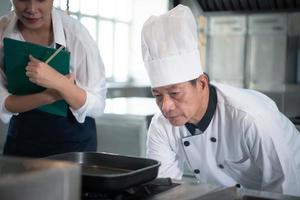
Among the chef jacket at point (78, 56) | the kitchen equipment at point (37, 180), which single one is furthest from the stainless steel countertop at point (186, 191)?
the chef jacket at point (78, 56)

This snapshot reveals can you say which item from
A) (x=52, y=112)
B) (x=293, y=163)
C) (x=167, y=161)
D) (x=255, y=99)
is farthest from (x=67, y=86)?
(x=293, y=163)

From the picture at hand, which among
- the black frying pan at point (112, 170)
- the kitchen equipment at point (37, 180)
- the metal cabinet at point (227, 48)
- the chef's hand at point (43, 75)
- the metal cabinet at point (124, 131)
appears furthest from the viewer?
the metal cabinet at point (227, 48)

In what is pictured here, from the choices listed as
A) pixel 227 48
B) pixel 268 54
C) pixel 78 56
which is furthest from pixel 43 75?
pixel 227 48

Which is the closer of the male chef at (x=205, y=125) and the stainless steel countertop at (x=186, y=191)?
the stainless steel countertop at (x=186, y=191)

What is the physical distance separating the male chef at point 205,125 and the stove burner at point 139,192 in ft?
1.17

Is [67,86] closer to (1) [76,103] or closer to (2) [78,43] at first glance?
(1) [76,103]

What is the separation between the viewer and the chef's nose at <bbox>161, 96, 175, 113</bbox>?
1406mm

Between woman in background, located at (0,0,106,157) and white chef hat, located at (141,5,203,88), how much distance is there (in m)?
0.25

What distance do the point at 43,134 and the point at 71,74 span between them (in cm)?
25

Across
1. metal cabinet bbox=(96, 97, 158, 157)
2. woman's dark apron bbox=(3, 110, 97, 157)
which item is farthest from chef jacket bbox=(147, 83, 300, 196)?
metal cabinet bbox=(96, 97, 158, 157)

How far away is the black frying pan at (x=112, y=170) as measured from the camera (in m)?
0.90

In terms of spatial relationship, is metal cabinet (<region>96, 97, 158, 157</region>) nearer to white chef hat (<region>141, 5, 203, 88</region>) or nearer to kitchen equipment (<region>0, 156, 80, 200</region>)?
white chef hat (<region>141, 5, 203, 88</region>)

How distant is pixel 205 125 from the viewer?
1604 millimetres

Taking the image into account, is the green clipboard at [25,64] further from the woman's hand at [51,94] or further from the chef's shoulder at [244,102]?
the chef's shoulder at [244,102]
